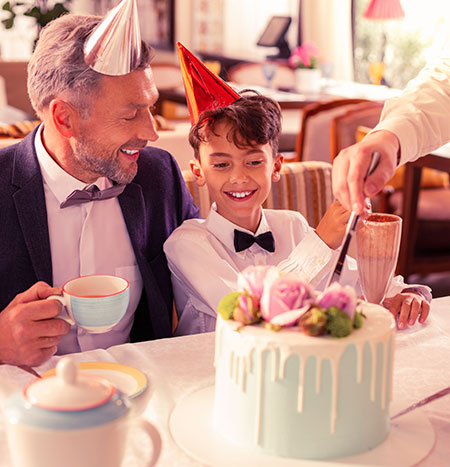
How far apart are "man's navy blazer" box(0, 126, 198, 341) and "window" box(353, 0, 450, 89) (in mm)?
4472

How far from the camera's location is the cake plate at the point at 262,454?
978 mm

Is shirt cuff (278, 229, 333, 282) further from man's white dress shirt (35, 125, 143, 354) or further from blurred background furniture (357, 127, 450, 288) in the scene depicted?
blurred background furniture (357, 127, 450, 288)

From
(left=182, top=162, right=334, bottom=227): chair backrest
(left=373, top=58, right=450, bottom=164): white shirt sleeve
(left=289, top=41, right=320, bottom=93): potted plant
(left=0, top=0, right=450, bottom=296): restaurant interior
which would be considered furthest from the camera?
(left=289, top=41, right=320, bottom=93): potted plant

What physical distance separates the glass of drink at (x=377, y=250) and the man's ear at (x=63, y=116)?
0.87 m

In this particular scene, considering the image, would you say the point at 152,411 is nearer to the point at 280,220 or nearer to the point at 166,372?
the point at 166,372

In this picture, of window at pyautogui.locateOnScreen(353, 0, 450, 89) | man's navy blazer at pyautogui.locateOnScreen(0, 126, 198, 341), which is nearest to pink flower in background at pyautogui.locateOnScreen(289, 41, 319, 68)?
window at pyautogui.locateOnScreen(353, 0, 450, 89)

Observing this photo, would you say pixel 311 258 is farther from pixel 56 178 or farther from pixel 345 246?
pixel 56 178

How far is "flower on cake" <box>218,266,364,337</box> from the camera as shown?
943 mm

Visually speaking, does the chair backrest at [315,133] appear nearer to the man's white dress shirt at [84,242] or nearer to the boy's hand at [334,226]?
the man's white dress shirt at [84,242]

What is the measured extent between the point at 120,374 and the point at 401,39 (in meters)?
6.12

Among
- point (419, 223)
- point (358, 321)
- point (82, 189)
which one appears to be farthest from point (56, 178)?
point (419, 223)

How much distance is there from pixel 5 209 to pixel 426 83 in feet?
3.37

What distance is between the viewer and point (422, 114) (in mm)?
1501

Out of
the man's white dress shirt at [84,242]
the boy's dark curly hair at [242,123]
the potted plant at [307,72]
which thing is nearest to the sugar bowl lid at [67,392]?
the man's white dress shirt at [84,242]
